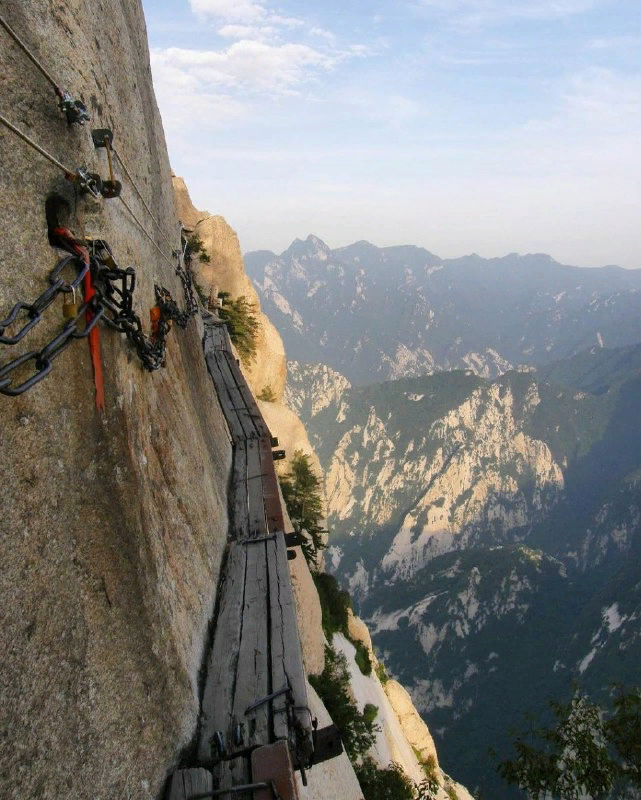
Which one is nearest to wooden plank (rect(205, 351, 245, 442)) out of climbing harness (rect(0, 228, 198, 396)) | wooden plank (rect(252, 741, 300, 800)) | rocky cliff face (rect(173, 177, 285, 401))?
climbing harness (rect(0, 228, 198, 396))

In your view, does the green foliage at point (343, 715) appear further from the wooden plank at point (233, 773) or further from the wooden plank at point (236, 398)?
the wooden plank at point (233, 773)

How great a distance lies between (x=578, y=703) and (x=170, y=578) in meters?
9.33

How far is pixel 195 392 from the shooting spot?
8.94 metres

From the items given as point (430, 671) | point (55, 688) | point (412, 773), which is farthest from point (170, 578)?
point (430, 671)

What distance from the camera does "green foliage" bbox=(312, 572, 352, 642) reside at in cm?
2679

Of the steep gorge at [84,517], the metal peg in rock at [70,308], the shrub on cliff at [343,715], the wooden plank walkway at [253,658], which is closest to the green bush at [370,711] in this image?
the shrub on cliff at [343,715]

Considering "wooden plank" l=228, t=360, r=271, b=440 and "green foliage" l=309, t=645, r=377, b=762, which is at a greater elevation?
"wooden plank" l=228, t=360, r=271, b=440

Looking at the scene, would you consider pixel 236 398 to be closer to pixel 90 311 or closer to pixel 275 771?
pixel 90 311

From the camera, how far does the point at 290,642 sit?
5.52m

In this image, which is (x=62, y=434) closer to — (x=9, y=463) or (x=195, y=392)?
(x=9, y=463)

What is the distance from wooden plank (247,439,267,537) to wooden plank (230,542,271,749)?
1.30 metres

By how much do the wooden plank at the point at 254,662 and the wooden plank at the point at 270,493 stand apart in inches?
55.0

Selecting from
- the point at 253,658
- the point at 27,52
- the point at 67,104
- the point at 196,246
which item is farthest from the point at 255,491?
the point at 196,246

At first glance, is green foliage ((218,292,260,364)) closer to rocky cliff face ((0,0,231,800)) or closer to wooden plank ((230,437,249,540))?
wooden plank ((230,437,249,540))
